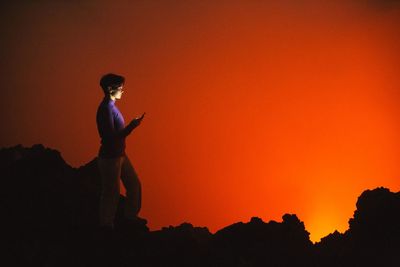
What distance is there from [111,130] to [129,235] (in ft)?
4.53

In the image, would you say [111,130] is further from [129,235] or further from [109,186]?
[129,235]

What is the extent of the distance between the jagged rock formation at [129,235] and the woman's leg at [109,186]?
0.66 ft

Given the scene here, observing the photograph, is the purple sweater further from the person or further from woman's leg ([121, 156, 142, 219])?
woman's leg ([121, 156, 142, 219])

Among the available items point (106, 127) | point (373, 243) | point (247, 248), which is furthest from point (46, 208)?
point (373, 243)

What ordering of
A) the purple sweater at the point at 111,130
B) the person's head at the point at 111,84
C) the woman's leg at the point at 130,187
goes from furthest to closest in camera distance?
the woman's leg at the point at 130,187, the person's head at the point at 111,84, the purple sweater at the point at 111,130

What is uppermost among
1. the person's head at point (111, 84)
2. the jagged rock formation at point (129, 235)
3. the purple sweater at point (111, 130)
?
the person's head at point (111, 84)

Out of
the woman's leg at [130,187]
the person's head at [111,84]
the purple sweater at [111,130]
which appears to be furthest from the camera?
the woman's leg at [130,187]

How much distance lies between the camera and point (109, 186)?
4.85m

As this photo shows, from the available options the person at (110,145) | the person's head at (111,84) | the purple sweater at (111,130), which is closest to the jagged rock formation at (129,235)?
the person at (110,145)

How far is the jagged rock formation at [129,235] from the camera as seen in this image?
4887 millimetres

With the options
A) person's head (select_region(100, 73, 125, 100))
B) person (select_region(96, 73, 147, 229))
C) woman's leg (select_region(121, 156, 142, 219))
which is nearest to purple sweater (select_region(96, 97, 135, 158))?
person (select_region(96, 73, 147, 229))

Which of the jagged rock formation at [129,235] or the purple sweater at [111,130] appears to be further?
the jagged rock formation at [129,235]

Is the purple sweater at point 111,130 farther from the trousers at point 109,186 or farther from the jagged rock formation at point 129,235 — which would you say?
the jagged rock formation at point 129,235

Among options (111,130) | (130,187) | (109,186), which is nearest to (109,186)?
(109,186)
